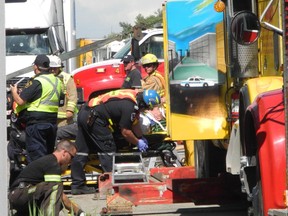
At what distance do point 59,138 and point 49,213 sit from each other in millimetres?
4841

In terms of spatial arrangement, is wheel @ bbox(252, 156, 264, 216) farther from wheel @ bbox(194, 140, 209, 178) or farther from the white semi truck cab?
the white semi truck cab

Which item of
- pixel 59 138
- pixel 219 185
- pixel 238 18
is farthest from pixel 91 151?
pixel 238 18

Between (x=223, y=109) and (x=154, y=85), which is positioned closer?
(x=223, y=109)

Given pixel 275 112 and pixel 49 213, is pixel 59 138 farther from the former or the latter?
pixel 275 112

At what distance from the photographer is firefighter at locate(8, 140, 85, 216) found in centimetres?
821

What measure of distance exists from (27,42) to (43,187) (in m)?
11.9

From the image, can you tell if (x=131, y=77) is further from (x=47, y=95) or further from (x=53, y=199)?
(x=53, y=199)

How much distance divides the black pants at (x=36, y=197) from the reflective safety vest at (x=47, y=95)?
2593 mm

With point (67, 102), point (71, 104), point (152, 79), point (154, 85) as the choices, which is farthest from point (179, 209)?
point (152, 79)

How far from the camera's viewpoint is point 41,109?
11016 mm

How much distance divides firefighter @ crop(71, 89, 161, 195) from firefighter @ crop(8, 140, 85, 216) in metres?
2.59

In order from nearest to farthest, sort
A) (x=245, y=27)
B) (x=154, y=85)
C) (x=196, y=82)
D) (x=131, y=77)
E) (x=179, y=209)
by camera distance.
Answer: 1. (x=245, y=27)
2. (x=196, y=82)
3. (x=179, y=209)
4. (x=154, y=85)
5. (x=131, y=77)

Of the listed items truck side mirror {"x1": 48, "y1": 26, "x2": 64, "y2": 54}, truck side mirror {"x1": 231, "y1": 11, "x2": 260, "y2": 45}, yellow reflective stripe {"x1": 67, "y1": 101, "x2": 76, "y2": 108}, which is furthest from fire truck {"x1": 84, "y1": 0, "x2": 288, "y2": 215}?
truck side mirror {"x1": 48, "y1": 26, "x2": 64, "y2": 54}

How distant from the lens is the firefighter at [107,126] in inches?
440
